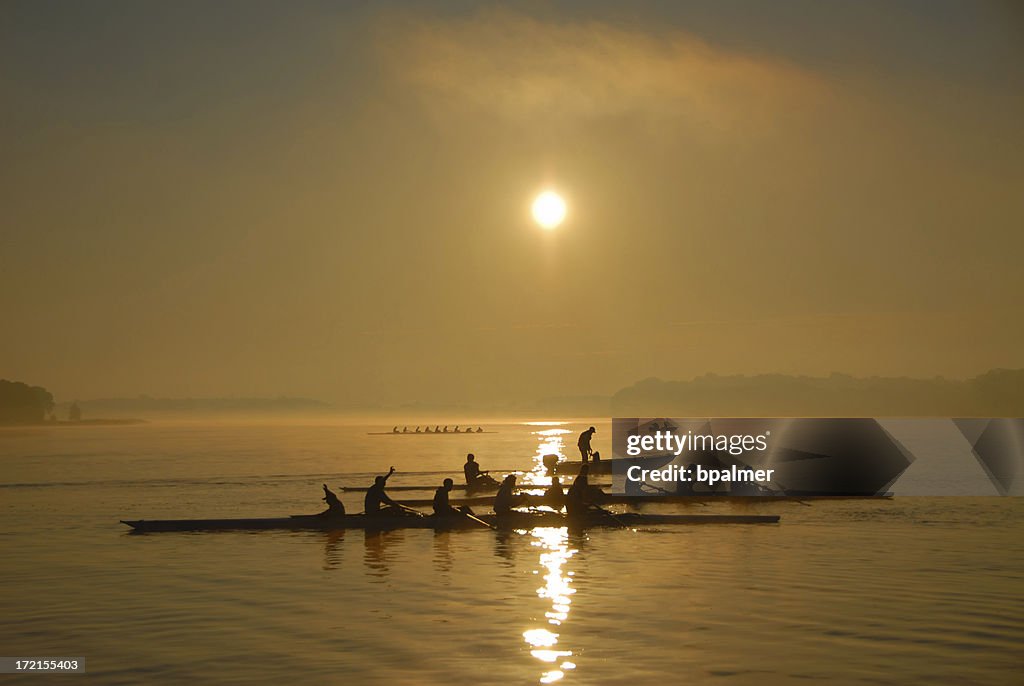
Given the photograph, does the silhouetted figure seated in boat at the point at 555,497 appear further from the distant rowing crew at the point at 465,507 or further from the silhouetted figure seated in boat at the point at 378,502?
the silhouetted figure seated in boat at the point at 378,502

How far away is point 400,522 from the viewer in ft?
117

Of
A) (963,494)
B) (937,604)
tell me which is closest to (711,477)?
(963,494)

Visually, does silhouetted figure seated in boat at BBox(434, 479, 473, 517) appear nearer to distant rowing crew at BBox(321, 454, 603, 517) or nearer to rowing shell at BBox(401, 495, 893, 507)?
distant rowing crew at BBox(321, 454, 603, 517)

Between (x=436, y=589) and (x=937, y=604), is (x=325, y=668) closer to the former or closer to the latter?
(x=436, y=589)

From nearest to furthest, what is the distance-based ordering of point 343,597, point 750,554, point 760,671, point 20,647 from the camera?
point 760,671
point 20,647
point 343,597
point 750,554

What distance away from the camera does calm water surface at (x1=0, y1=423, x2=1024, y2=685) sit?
1711cm

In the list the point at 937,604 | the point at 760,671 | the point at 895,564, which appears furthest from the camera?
the point at 895,564

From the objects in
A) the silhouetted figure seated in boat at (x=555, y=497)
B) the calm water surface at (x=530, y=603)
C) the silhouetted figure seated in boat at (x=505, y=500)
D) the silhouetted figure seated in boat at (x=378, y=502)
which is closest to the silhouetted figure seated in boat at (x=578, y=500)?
the calm water surface at (x=530, y=603)

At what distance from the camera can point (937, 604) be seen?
2241 centimetres

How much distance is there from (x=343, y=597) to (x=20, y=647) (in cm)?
744

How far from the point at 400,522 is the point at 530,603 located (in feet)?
45.0

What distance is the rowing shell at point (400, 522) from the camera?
116ft

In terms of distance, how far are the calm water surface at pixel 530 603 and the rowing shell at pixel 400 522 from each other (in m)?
0.51

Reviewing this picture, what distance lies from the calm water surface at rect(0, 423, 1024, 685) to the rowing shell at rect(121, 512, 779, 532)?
0.51 metres
